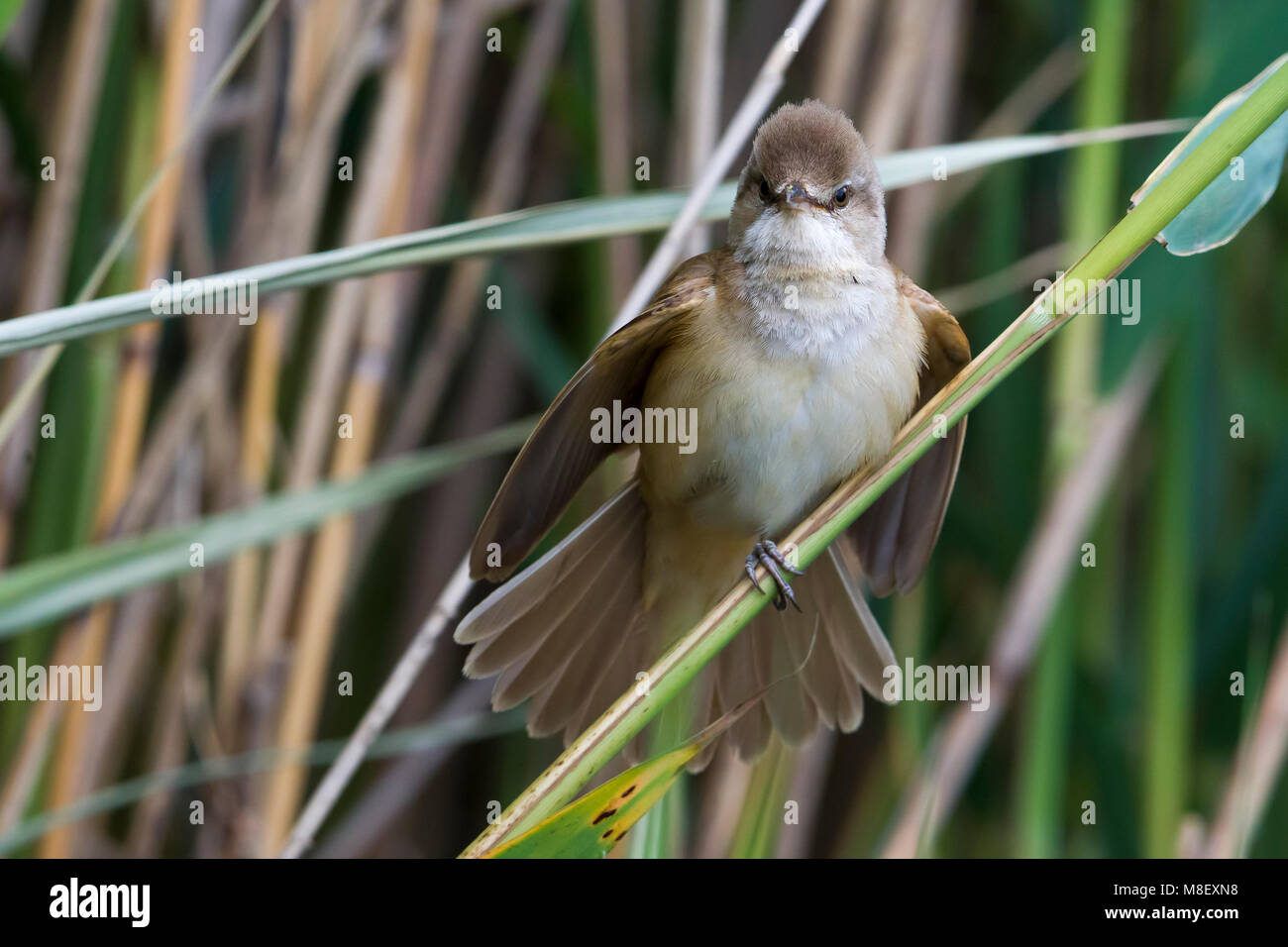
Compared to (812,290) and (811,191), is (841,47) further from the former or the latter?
(812,290)

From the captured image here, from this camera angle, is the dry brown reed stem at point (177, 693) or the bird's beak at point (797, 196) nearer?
the bird's beak at point (797, 196)

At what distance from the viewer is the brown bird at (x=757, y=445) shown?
172 centimetres

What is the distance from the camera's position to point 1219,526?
2.38 metres

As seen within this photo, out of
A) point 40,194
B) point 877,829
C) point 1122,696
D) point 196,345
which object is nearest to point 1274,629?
point 1122,696

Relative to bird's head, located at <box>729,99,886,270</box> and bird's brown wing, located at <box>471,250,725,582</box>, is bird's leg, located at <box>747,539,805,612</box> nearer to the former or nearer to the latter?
bird's brown wing, located at <box>471,250,725,582</box>

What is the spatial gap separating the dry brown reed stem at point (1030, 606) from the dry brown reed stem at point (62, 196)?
1.39m

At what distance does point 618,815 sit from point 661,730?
0.29 meters

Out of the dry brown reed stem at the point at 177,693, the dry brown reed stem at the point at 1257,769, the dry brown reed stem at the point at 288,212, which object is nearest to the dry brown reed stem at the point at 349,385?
the dry brown reed stem at the point at 288,212

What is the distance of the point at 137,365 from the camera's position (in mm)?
1769

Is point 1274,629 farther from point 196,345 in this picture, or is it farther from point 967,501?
point 196,345

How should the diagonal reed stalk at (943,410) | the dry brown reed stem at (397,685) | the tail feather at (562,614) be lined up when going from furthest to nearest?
the tail feather at (562,614)
the dry brown reed stem at (397,685)
the diagonal reed stalk at (943,410)

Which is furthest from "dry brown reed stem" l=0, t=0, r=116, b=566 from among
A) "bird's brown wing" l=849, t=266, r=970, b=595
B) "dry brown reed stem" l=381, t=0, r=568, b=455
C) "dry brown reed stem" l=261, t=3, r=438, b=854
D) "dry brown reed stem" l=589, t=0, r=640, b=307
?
"bird's brown wing" l=849, t=266, r=970, b=595

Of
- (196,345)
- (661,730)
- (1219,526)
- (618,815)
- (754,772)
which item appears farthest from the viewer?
(1219,526)

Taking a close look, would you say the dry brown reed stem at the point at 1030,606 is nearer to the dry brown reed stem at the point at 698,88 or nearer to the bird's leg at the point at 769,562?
the bird's leg at the point at 769,562
